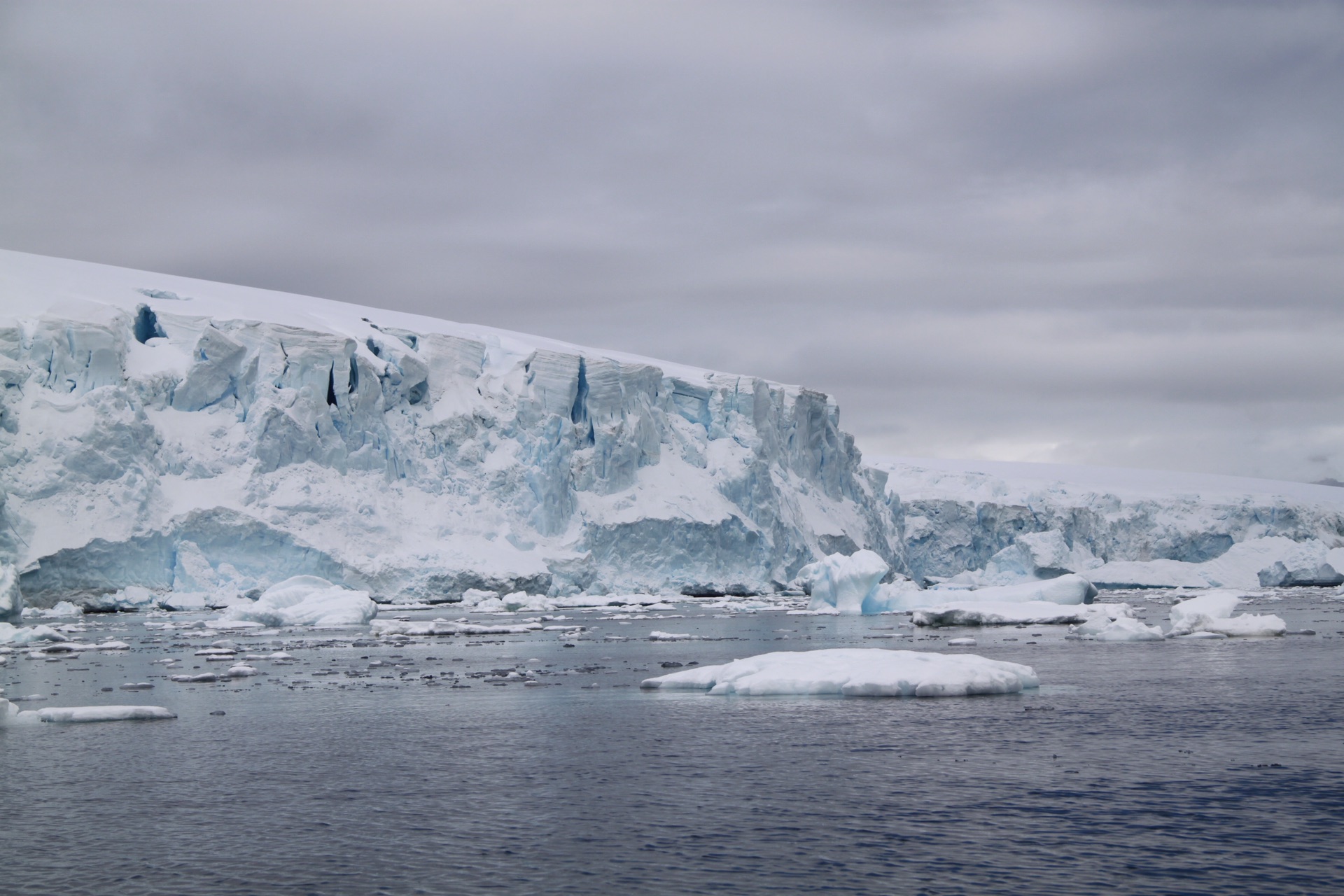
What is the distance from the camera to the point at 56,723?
1388 cm

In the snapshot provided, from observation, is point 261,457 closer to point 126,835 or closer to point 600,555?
point 600,555

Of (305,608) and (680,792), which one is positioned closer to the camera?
(680,792)

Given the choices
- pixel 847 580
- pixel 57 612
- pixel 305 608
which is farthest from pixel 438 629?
pixel 847 580

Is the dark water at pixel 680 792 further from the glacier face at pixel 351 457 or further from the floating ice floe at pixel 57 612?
the glacier face at pixel 351 457

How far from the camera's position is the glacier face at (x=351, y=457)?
120 feet

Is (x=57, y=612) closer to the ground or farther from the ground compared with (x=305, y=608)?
closer to the ground

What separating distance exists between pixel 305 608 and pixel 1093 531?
46.1 metres

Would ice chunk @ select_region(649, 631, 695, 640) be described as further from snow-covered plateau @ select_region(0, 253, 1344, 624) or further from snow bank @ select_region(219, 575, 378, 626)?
snow-covered plateau @ select_region(0, 253, 1344, 624)

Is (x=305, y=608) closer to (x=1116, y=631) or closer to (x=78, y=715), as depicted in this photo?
(x=78, y=715)

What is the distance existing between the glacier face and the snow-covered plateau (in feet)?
0.29

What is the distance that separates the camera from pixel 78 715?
1400 cm

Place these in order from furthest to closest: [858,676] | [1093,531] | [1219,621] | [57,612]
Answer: [1093,531] < [57,612] < [1219,621] < [858,676]

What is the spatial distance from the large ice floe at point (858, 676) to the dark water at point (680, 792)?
337 millimetres

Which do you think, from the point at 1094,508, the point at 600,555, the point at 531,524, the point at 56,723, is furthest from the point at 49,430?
the point at 1094,508
